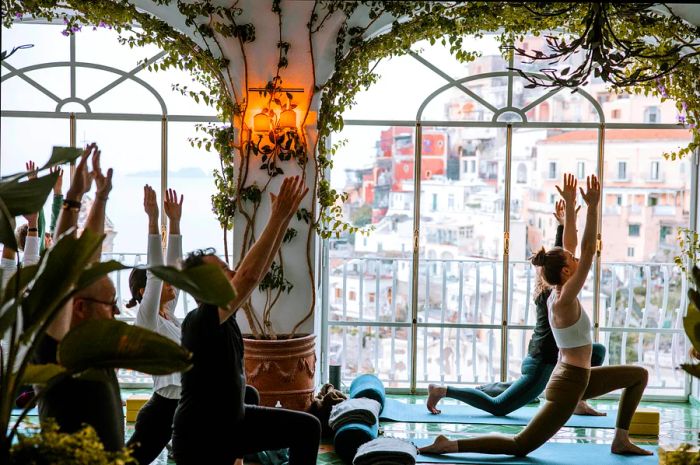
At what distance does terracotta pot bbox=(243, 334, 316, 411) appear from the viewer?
576 centimetres

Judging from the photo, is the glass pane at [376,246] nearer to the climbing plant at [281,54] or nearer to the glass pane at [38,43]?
the climbing plant at [281,54]

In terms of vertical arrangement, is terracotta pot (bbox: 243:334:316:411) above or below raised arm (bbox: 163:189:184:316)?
below

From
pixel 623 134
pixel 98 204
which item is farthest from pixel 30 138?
pixel 623 134

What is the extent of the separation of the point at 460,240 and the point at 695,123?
2224mm

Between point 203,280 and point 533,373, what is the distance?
3.95 meters

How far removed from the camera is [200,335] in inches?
127

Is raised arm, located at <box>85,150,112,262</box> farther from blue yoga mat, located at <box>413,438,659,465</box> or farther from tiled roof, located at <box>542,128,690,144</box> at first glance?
tiled roof, located at <box>542,128,690,144</box>

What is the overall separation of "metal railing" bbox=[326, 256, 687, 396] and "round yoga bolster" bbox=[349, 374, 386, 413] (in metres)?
1.22

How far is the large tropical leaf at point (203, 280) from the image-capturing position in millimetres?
2383

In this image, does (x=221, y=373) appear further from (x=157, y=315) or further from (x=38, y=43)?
(x=38, y=43)

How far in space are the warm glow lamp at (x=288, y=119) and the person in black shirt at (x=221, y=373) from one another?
2.86 meters

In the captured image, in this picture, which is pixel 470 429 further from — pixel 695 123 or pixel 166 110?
pixel 166 110

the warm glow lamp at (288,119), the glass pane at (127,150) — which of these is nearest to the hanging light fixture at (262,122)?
the warm glow lamp at (288,119)

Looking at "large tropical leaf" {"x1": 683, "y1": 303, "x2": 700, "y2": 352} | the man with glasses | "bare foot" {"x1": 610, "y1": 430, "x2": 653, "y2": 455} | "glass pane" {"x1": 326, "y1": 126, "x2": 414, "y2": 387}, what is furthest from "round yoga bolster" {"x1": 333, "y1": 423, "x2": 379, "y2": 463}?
"large tropical leaf" {"x1": 683, "y1": 303, "x2": 700, "y2": 352}
